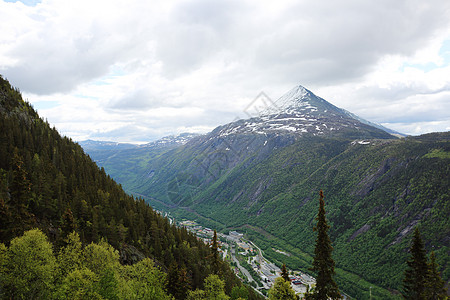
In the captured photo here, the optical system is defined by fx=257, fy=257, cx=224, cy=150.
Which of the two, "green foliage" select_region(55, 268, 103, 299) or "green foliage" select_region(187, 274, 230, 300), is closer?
"green foliage" select_region(55, 268, 103, 299)

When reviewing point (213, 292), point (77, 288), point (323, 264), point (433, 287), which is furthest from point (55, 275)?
point (433, 287)

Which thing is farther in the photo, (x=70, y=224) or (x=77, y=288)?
(x=70, y=224)

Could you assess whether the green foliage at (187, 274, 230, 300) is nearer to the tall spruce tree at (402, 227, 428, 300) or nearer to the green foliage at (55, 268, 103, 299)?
the green foliage at (55, 268, 103, 299)

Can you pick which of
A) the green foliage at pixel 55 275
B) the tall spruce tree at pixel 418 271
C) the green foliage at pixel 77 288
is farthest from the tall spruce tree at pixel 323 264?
the green foliage at pixel 77 288

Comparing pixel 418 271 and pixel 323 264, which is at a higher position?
pixel 323 264

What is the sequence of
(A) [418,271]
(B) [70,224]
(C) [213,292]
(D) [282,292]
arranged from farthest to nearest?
(B) [70,224] → (C) [213,292] → (D) [282,292] → (A) [418,271]

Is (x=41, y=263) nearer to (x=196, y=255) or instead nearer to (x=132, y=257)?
(x=132, y=257)

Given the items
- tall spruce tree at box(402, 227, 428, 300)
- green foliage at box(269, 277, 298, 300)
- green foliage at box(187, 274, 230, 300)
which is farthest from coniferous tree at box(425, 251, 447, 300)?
green foliage at box(187, 274, 230, 300)

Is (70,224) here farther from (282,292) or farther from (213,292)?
(282,292)

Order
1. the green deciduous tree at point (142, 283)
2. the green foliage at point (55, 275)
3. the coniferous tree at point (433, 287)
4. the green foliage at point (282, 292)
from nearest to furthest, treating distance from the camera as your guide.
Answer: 1. the coniferous tree at point (433, 287)
2. the green foliage at point (282, 292)
3. the green foliage at point (55, 275)
4. the green deciduous tree at point (142, 283)

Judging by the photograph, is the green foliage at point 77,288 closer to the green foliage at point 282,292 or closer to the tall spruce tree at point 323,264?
the green foliage at point 282,292
